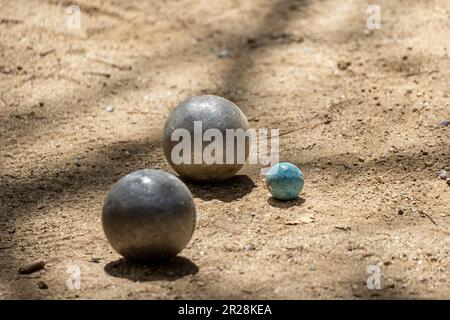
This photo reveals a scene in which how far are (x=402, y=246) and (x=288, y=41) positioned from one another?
392cm

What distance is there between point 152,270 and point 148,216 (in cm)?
35

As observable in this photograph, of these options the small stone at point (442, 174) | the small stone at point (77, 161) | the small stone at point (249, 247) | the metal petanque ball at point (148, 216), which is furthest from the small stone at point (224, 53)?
the metal petanque ball at point (148, 216)

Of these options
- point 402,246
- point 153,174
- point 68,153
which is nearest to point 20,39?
point 68,153

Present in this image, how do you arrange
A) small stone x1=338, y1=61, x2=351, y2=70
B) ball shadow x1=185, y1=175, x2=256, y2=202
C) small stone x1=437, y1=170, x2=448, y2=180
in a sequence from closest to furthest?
ball shadow x1=185, y1=175, x2=256, y2=202, small stone x1=437, y1=170, x2=448, y2=180, small stone x1=338, y1=61, x2=351, y2=70

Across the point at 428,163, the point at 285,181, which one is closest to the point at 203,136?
the point at 285,181

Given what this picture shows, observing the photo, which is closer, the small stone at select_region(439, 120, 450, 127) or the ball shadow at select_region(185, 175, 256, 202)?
the ball shadow at select_region(185, 175, 256, 202)

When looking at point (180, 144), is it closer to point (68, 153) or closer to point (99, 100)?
point (68, 153)

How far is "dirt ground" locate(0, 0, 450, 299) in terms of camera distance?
184 inches

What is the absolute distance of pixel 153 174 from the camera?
4605 mm

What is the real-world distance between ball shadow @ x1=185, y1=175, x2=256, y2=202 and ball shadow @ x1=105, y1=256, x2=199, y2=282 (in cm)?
103

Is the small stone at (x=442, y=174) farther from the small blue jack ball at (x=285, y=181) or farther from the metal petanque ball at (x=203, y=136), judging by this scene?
the metal petanque ball at (x=203, y=136)

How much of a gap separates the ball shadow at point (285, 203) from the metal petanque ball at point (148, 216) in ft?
3.67

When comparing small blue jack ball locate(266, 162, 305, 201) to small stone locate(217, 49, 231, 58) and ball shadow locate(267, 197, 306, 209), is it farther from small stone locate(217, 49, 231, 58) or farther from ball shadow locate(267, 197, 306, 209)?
small stone locate(217, 49, 231, 58)

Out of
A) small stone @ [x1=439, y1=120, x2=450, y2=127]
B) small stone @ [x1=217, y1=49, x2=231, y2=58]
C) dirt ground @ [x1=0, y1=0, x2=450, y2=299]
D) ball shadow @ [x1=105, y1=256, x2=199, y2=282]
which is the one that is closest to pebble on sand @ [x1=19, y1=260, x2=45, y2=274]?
dirt ground @ [x1=0, y1=0, x2=450, y2=299]
